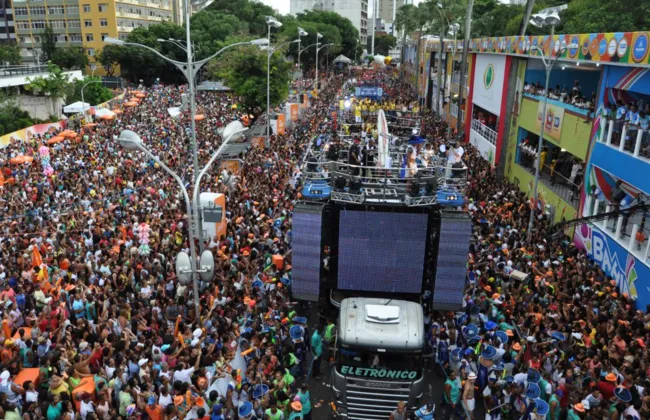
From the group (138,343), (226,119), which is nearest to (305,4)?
(226,119)

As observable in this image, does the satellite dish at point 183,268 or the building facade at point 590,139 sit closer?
the satellite dish at point 183,268

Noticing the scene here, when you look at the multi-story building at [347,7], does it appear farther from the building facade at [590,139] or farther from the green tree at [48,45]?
the building facade at [590,139]

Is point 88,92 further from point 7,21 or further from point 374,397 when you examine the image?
point 374,397

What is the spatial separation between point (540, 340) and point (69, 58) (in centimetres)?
7222

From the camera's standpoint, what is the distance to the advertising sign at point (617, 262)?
47.4 feet

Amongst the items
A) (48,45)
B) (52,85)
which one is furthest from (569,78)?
(48,45)

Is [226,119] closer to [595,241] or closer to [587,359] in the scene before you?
[595,241]

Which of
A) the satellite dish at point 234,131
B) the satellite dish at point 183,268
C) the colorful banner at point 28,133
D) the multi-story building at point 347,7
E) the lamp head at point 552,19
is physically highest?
the multi-story building at point 347,7

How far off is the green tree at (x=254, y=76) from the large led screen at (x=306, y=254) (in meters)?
30.1

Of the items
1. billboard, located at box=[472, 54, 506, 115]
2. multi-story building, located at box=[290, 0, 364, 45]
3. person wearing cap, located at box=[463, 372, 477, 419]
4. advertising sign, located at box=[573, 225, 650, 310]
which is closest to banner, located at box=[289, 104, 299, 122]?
billboard, located at box=[472, 54, 506, 115]

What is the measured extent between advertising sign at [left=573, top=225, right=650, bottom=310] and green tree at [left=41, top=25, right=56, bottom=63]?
Answer: 72.1m

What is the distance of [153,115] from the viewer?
3891 centimetres

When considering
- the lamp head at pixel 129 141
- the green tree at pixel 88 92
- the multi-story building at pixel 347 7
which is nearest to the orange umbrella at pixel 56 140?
the lamp head at pixel 129 141

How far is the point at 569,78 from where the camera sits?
2706cm
